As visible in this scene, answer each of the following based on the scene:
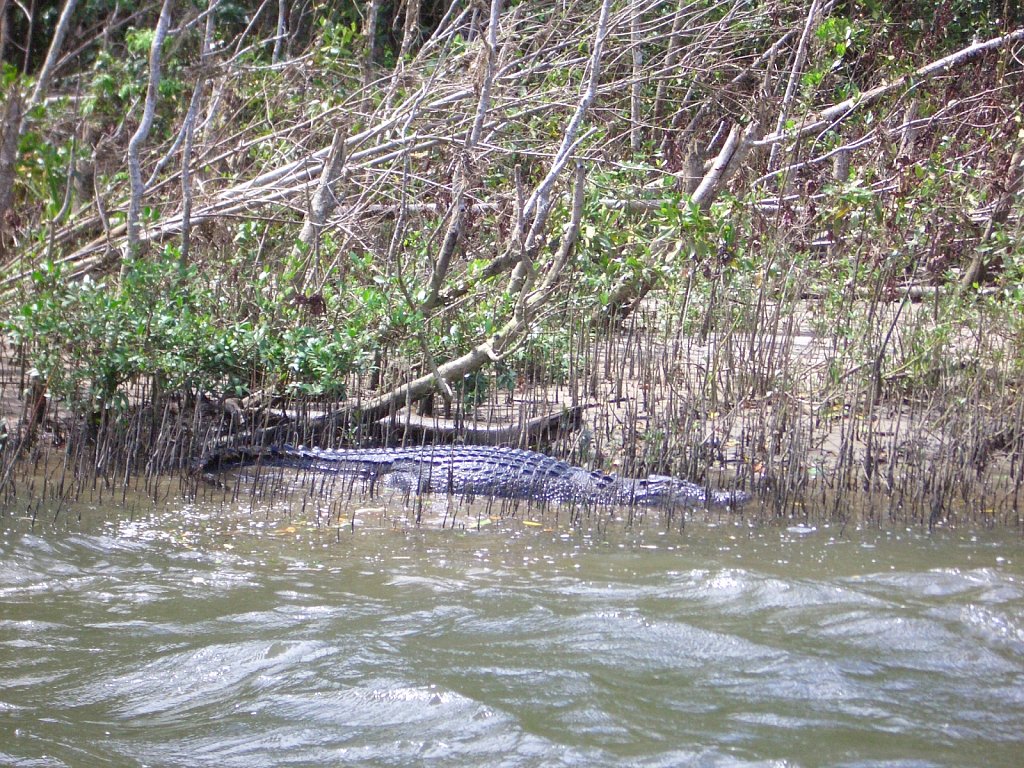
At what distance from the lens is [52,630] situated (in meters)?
3.46

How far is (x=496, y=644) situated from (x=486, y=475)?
2234 mm

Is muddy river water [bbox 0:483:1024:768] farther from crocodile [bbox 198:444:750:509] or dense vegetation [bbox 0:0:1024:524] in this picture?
dense vegetation [bbox 0:0:1024:524]

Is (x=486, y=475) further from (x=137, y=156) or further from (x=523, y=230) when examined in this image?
(x=137, y=156)

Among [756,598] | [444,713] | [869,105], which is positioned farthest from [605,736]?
[869,105]

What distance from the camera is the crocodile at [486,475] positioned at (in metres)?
5.54

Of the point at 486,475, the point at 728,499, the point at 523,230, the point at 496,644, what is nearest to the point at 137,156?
the point at 523,230

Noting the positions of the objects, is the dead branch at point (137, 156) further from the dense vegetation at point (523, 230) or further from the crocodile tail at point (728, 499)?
the crocodile tail at point (728, 499)

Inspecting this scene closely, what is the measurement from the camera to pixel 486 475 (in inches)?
225

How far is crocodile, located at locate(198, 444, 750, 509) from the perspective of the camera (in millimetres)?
5539

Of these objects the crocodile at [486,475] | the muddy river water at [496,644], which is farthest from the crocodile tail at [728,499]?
the muddy river water at [496,644]

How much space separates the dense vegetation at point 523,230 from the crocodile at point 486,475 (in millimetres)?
368

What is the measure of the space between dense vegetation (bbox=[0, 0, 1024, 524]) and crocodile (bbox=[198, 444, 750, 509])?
368mm

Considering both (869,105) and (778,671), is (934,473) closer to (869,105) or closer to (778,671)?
(778,671)

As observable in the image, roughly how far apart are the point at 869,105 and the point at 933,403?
14.8 ft
